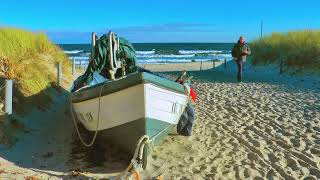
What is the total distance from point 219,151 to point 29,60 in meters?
6.60

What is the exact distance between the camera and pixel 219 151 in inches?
326

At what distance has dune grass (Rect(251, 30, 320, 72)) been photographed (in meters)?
22.0

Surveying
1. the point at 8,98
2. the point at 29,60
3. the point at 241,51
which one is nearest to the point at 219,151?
the point at 8,98

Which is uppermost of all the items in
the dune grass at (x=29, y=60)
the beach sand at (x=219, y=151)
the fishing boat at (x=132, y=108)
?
the dune grass at (x=29, y=60)

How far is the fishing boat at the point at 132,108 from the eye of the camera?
6961 mm

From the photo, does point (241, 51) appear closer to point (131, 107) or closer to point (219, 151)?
point (219, 151)

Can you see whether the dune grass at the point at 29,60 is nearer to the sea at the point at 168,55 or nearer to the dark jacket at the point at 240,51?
the dark jacket at the point at 240,51

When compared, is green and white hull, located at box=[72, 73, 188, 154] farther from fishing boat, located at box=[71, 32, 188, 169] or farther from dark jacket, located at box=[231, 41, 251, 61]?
dark jacket, located at box=[231, 41, 251, 61]

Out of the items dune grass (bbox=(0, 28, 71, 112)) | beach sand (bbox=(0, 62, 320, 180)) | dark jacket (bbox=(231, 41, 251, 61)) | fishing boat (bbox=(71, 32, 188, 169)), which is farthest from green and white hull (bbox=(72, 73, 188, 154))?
dark jacket (bbox=(231, 41, 251, 61))

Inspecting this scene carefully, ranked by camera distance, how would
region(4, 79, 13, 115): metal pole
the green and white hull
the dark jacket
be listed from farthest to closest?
the dark jacket < region(4, 79, 13, 115): metal pole < the green and white hull

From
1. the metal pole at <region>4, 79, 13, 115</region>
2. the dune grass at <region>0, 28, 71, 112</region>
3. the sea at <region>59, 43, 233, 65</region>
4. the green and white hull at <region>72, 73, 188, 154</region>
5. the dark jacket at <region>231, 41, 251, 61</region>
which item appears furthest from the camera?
the sea at <region>59, 43, 233, 65</region>

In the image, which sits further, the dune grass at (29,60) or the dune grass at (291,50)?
the dune grass at (291,50)

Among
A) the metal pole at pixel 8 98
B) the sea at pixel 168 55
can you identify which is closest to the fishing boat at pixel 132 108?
the metal pole at pixel 8 98

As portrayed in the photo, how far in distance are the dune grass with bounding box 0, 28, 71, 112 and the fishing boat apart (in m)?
3.33
